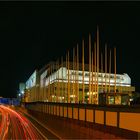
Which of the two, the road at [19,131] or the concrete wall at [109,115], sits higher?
the concrete wall at [109,115]

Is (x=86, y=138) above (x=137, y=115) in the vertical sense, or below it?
below

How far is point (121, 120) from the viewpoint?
2420 cm

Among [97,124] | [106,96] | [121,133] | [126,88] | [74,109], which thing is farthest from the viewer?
[126,88]

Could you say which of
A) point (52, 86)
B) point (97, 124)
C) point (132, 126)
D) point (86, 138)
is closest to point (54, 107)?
point (97, 124)

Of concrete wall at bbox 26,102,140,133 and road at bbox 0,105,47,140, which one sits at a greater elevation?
concrete wall at bbox 26,102,140,133

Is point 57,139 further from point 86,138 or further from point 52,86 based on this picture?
point 52,86

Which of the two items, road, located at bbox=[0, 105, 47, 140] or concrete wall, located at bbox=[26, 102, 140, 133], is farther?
road, located at bbox=[0, 105, 47, 140]

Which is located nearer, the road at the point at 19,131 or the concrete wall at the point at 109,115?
the concrete wall at the point at 109,115

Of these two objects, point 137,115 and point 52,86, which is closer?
point 137,115

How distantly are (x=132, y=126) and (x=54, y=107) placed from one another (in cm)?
3439

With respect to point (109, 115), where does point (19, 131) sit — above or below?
below

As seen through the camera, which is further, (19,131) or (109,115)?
(19,131)

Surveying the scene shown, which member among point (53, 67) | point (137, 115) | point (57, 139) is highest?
point (53, 67)

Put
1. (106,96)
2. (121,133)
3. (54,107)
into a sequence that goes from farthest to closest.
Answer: (54,107) < (106,96) < (121,133)
